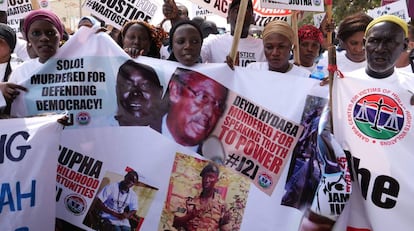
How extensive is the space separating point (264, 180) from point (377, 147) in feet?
2.46

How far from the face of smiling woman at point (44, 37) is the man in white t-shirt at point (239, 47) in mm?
1566

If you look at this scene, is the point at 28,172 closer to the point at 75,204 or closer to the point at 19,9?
the point at 75,204

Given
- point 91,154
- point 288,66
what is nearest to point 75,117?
point 91,154

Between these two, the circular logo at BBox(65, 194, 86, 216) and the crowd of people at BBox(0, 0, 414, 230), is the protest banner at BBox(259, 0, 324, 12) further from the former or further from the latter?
the circular logo at BBox(65, 194, 86, 216)

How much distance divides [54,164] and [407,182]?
6.93 ft

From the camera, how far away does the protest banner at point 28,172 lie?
3.02 m

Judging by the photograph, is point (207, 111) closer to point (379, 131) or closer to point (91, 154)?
point (91, 154)

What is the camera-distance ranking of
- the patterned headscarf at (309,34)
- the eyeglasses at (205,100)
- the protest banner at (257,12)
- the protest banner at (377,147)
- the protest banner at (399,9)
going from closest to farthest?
the protest banner at (377,147) < the eyeglasses at (205,100) < the patterned headscarf at (309,34) < the protest banner at (257,12) < the protest banner at (399,9)

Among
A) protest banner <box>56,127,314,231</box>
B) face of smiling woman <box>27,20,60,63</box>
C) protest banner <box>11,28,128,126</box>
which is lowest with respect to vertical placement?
protest banner <box>56,127,314,231</box>

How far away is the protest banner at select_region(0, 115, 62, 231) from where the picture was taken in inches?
119

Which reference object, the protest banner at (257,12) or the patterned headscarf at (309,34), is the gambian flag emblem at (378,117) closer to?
the patterned headscarf at (309,34)

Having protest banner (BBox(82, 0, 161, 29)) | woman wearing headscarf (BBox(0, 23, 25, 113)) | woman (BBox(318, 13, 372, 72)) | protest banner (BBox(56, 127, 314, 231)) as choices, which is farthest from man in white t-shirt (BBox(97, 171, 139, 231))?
woman (BBox(318, 13, 372, 72))

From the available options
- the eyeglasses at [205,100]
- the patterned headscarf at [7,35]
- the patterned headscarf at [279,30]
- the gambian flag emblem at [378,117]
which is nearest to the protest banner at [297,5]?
the patterned headscarf at [279,30]

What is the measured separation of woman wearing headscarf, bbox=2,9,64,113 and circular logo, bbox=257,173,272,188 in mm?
1684
